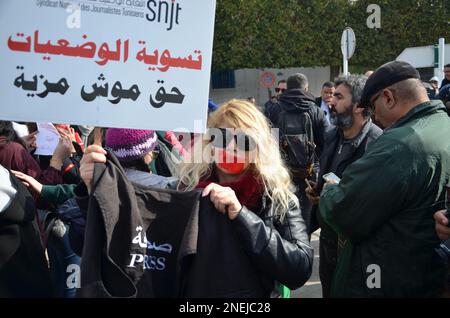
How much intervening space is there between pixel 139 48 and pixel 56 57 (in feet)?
1.05

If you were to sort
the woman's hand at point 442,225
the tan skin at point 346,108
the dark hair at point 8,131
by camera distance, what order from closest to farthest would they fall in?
the woman's hand at point 442,225
the tan skin at point 346,108
the dark hair at point 8,131

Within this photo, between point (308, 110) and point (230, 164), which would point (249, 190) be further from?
point (308, 110)

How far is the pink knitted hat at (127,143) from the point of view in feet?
8.35

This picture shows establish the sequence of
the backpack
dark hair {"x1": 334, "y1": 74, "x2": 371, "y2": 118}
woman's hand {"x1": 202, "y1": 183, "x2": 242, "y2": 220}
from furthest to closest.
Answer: the backpack → dark hair {"x1": 334, "y1": 74, "x2": 371, "y2": 118} → woman's hand {"x1": 202, "y1": 183, "x2": 242, "y2": 220}

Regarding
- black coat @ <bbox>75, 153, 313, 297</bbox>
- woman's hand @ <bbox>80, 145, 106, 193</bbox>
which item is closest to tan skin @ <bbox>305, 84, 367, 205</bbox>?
black coat @ <bbox>75, 153, 313, 297</bbox>

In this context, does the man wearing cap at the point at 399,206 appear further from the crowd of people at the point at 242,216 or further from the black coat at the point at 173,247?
the black coat at the point at 173,247

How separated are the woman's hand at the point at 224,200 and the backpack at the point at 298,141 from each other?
326 centimetres

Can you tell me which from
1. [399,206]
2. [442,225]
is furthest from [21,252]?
[442,225]

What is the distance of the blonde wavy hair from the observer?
7.54ft

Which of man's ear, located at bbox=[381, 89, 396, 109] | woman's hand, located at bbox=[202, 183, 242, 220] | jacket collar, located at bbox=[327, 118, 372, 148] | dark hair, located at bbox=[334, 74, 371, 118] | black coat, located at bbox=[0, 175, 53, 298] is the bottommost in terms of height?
black coat, located at bbox=[0, 175, 53, 298]

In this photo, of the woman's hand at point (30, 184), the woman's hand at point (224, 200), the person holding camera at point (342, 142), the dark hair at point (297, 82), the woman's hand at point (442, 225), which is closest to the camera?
the woman's hand at point (224, 200)

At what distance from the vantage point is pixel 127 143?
2.55 metres

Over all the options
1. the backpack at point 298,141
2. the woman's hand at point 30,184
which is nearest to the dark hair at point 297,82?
the backpack at point 298,141

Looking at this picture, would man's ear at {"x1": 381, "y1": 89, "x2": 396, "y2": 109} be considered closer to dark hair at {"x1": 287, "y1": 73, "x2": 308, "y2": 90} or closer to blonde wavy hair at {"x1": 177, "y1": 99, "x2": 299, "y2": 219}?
blonde wavy hair at {"x1": 177, "y1": 99, "x2": 299, "y2": 219}
